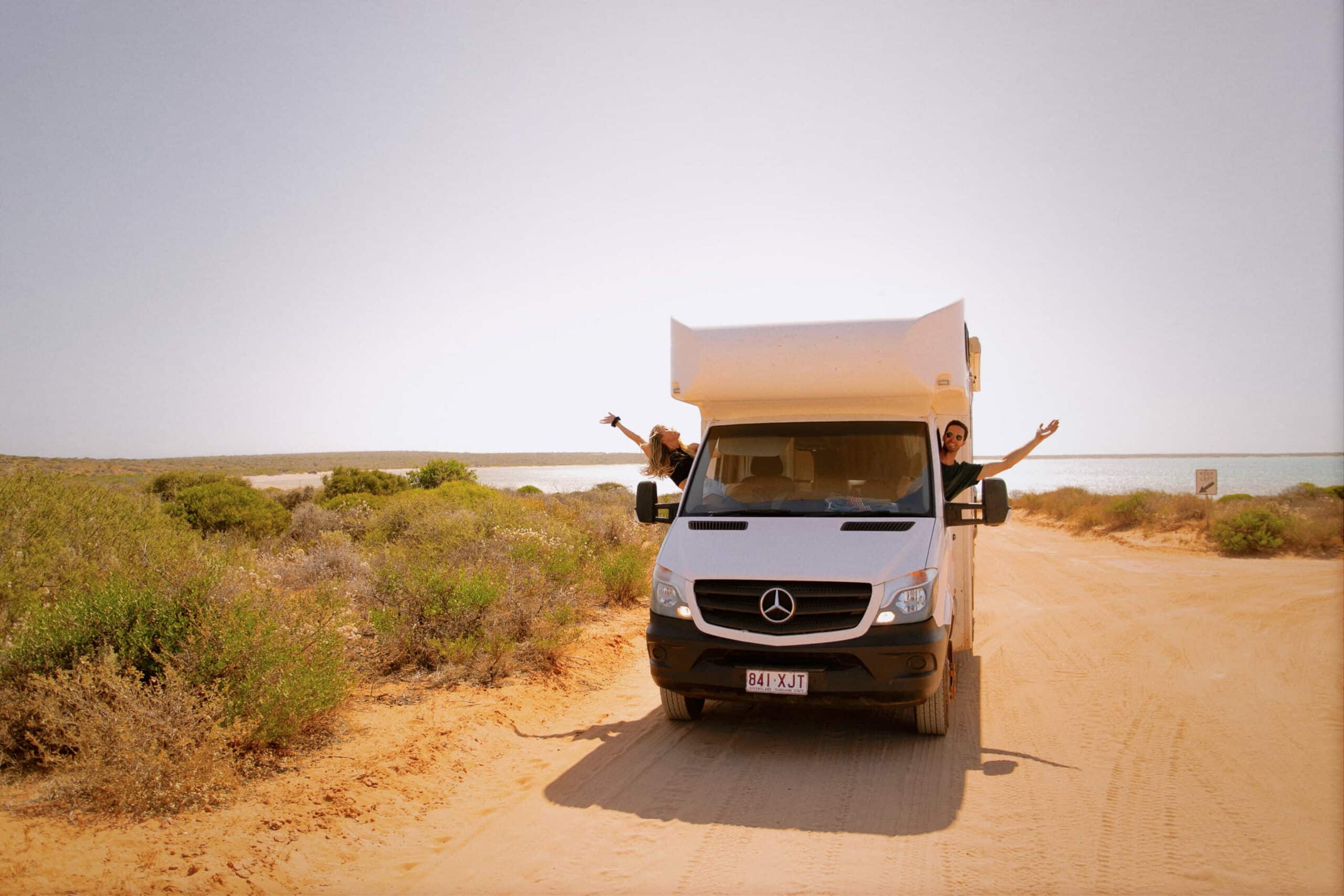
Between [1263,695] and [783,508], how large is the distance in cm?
431

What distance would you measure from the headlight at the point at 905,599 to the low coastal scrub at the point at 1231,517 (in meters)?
15.2

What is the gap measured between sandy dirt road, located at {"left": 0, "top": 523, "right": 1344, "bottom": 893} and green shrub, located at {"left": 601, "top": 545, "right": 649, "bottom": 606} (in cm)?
344

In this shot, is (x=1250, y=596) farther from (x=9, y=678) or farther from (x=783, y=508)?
(x=9, y=678)

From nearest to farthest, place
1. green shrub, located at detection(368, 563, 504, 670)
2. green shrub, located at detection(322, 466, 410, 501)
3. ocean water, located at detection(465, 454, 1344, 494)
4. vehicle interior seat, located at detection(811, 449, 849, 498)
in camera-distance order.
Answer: vehicle interior seat, located at detection(811, 449, 849, 498), green shrub, located at detection(368, 563, 504, 670), green shrub, located at detection(322, 466, 410, 501), ocean water, located at detection(465, 454, 1344, 494)

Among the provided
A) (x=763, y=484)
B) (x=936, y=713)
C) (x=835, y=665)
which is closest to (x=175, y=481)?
(x=763, y=484)

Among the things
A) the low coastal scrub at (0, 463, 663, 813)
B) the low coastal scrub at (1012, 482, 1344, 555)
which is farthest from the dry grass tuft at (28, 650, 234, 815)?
the low coastal scrub at (1012, 482, 1344, 555)

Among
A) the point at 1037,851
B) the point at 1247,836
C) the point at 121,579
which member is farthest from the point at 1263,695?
the point at 121,579

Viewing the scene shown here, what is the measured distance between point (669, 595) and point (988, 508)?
2.33 meters

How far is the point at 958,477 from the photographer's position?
7.07 m

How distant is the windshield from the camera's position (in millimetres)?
6324

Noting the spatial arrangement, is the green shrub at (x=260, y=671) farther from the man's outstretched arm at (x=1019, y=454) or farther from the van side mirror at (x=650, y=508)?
the man's outstretched arm at (x=1019, y=454)

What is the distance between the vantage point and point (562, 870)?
4.09m

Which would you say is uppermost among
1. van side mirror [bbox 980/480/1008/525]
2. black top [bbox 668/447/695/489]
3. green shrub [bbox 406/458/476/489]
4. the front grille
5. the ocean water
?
black top [bbox 668/447/695/489]

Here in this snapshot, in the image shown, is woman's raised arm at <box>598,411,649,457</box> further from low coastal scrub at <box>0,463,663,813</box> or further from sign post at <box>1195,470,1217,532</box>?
sign post at <box>1195,470,1217,532</box>
